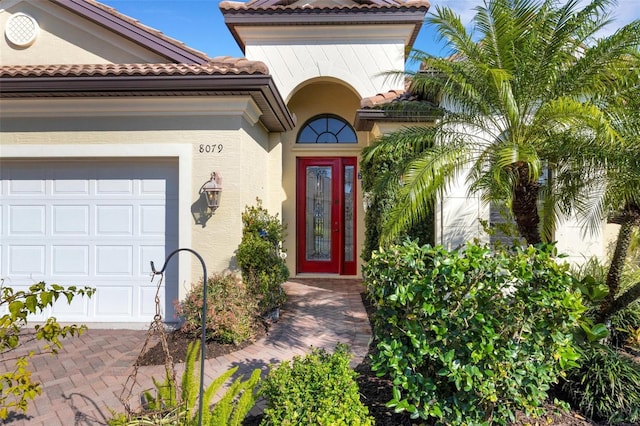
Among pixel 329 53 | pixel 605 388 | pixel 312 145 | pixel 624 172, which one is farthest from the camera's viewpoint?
pixel 312 145

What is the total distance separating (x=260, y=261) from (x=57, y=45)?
6.31 m

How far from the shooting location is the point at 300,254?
11250mm

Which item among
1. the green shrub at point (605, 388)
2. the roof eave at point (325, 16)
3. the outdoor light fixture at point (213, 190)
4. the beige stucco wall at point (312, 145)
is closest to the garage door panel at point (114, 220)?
the outdoor light fixture at point (213, 190)

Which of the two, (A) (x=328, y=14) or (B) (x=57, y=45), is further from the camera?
(A) (x=328, y=14)

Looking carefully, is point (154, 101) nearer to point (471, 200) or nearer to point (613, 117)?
point (471, 200)

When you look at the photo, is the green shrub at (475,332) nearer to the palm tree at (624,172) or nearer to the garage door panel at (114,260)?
the palm tree at (624,172)

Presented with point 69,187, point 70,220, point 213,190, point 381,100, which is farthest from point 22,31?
point 381,100

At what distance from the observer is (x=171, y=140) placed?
6.56 meters

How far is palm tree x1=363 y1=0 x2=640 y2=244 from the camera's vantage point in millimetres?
4691

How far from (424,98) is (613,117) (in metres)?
3.57

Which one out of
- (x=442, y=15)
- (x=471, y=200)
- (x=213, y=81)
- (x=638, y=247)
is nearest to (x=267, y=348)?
(x=213, y=81)

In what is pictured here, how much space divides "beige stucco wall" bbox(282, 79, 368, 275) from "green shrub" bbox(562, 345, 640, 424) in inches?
269

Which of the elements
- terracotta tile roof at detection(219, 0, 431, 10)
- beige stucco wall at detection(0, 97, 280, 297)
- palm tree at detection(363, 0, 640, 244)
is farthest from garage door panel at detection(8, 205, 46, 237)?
terracotta tile roof at detection(219, 0, 431, 10)

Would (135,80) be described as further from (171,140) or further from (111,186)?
(111,186)
